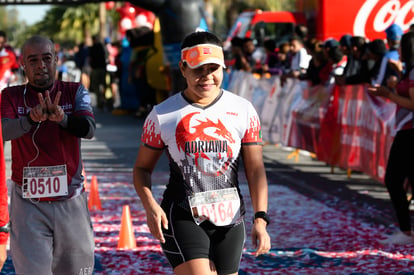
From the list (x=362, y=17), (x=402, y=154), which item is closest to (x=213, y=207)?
(x=402, y=154)

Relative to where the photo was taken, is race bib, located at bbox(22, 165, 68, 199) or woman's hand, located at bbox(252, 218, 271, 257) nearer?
woman's hand, located at bbox(252, 218, 271, 257)

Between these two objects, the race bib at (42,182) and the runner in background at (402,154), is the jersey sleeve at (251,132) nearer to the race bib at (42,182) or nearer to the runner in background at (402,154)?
the race bib at (42,182)

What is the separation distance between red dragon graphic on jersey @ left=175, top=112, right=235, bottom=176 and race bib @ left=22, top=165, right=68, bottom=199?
99 cm

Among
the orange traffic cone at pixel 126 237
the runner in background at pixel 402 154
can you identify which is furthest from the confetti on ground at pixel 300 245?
the runner in background at pixel 402 154

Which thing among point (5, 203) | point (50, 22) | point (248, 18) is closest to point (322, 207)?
point (5, 203)

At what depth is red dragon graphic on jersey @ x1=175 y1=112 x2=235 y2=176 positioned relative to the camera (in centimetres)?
447

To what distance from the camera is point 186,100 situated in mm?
4574

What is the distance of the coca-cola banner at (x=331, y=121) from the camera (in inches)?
427

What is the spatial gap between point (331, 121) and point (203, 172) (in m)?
8.50

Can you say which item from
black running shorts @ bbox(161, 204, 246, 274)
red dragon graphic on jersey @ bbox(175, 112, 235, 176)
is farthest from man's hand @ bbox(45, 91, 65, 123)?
black running shorts @ bbox(161, 204, 246, 274)

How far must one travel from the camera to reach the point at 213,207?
4461mm

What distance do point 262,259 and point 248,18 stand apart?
17.1 m

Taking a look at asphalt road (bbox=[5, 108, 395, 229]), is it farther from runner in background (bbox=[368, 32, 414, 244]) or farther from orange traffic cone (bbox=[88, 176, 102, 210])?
orange traffic cone (bbox=[88, 176, 102, 210])

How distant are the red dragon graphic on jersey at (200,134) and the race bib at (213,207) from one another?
0.11m
